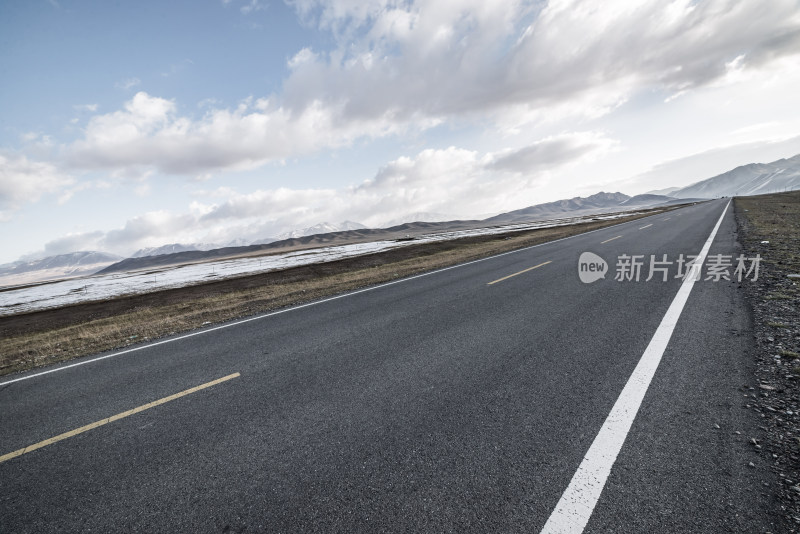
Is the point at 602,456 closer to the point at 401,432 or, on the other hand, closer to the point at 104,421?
the point at 401,432

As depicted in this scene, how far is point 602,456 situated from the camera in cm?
267

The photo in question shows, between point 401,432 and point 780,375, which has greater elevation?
point 401,432

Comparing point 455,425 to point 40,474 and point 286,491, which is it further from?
point 40,474

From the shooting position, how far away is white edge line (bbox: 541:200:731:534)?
2.18m

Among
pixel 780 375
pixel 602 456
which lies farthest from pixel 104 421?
pixel 780 375

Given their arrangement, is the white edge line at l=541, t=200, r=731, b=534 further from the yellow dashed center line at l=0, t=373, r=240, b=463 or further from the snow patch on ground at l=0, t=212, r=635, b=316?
the snow patch on ground at l=0, t=212, r=635, b=316

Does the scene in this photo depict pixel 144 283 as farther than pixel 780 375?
Yes

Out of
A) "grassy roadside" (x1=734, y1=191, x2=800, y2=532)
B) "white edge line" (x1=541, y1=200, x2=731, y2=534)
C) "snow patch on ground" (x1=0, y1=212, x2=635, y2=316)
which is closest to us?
"white edge line" (x1=541, y1=200, x2=731, y2=534)

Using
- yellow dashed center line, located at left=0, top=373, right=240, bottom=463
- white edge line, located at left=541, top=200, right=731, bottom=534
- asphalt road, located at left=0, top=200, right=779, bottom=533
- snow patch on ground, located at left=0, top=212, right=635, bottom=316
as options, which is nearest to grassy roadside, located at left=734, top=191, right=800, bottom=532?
asphalt road, located at left=0, top=200, right=779, bottom=533

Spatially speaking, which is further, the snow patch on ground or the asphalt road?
the snow patch on ground

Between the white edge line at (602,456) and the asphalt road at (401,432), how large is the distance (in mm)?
58

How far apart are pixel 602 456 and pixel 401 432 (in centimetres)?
176

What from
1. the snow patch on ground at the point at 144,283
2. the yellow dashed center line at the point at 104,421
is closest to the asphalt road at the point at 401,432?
the yellow dashed center line at the point at 104,421

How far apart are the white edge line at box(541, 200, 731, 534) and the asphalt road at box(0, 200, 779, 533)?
6 cm
